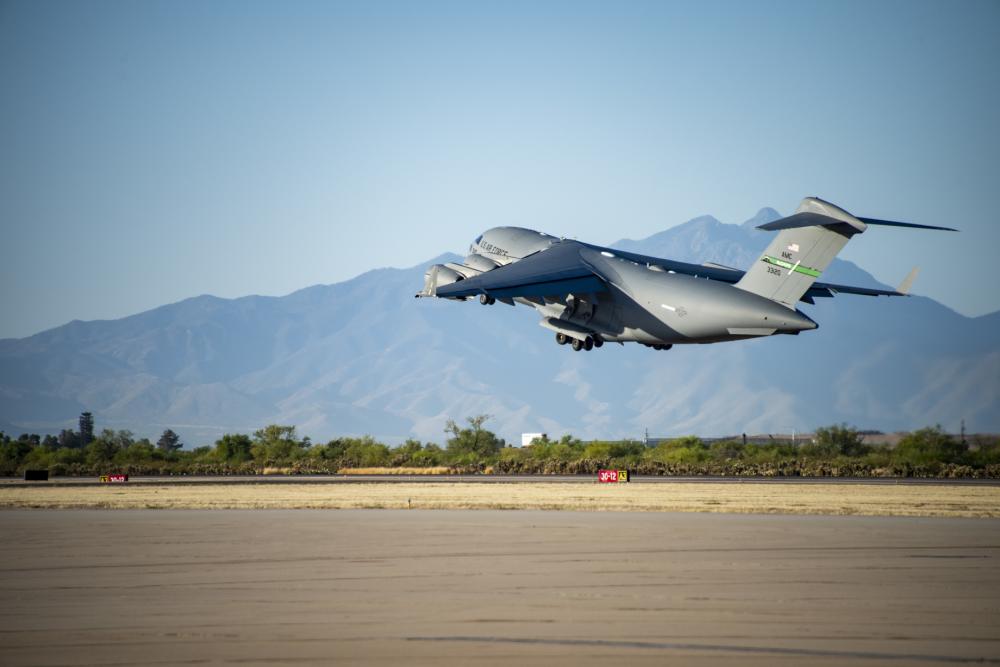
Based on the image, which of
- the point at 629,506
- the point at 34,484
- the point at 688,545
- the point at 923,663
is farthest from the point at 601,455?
the point at 923,663

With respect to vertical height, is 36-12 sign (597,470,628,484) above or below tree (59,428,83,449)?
below

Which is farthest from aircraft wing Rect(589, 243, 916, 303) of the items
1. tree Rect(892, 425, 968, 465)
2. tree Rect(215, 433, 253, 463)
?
tree Rect(215, 433, 253, 463)

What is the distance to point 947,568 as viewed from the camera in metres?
22.2

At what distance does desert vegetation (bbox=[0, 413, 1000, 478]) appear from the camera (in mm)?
71500

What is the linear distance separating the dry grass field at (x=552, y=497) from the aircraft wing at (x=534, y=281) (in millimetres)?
8245

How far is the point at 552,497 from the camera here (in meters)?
45.1

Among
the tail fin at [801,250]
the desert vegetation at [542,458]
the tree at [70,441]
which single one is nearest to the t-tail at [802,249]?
the tail fin at [801,250]

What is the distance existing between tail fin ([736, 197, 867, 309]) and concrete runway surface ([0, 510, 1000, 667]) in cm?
1219

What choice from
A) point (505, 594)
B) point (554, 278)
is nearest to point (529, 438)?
point (554, 278)

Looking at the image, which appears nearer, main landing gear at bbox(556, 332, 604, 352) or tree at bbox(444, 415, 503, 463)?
main landing gear at bbox(556, 332, 604, 352)

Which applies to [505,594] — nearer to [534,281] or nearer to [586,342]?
[534,281]

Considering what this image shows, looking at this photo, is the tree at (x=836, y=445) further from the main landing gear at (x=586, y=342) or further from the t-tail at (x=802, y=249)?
the t-tail at (x=802, y=249)

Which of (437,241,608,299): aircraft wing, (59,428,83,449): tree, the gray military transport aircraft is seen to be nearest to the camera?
the gray military transport aircraft

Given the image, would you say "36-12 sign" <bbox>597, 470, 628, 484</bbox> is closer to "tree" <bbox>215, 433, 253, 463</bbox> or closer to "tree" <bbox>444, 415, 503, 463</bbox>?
"tree" <bbox>444, 415, 503, 463</bbox>
